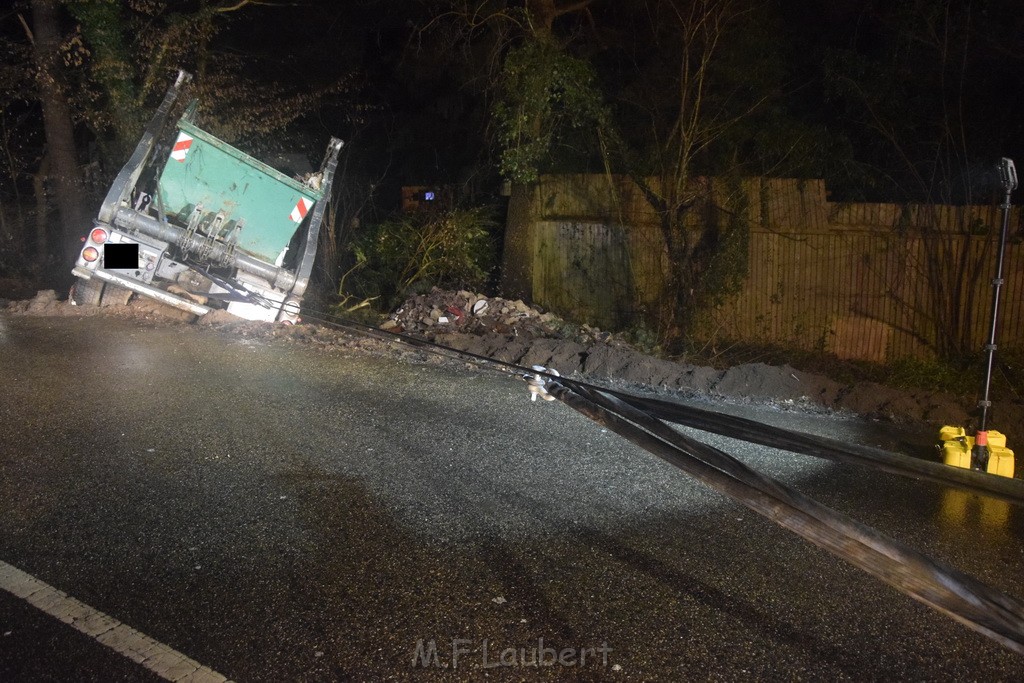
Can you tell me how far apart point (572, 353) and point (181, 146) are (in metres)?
4.96

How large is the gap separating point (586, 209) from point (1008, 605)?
10103mm

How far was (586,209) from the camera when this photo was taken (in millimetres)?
12609

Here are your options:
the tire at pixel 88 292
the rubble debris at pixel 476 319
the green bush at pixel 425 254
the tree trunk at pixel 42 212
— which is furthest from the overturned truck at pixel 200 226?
the tree trunk at pixel 42 212

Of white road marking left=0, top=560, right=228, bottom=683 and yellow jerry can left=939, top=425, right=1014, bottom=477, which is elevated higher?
yellow jerry can left=939, top=425, right=1014, bottom=477

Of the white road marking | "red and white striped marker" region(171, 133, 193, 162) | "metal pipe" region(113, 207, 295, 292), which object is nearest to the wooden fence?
"metal pipe" region(113, 207, 295, 292)

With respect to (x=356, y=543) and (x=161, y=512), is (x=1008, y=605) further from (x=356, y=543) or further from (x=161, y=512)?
(x=161, y=512)

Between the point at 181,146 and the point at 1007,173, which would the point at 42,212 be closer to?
the point at 181,146

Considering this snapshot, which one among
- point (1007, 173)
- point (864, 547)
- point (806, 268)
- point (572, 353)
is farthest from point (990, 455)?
point (806, 268)

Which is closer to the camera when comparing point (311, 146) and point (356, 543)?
point (356, 543)

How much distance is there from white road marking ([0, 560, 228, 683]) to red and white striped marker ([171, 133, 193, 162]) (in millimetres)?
6498

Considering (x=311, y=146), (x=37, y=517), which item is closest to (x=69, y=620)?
(x=37, y=517)

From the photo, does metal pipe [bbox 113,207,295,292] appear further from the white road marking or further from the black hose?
the black hose

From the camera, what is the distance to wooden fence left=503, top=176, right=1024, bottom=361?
10.6m

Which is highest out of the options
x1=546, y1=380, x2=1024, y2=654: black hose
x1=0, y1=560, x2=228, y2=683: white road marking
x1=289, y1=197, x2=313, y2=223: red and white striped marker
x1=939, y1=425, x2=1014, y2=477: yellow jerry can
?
x1=289, y1=197, x2=313, y2=223: red and white striped marker
